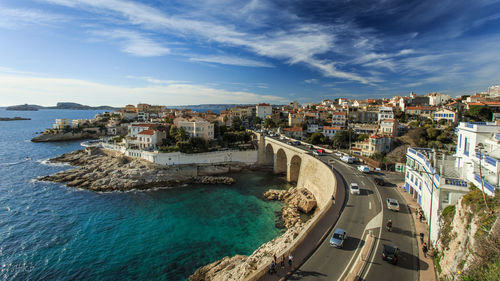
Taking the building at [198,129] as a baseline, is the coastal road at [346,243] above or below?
below

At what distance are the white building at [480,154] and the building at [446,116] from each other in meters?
43.7

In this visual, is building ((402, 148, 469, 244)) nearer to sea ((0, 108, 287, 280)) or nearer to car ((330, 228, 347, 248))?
car ((330, 228, 347, 248))

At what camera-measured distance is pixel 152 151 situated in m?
42.4

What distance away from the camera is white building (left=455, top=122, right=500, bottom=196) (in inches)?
430

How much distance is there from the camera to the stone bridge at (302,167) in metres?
25.1

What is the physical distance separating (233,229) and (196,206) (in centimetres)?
760

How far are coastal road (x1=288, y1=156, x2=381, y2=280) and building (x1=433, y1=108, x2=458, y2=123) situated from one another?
128 ft

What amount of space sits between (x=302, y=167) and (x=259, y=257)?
19.5 metres

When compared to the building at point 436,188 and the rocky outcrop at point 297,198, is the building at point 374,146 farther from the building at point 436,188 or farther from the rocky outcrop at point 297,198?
the building at point 436,188

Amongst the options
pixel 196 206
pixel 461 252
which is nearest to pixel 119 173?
pixel 196 206

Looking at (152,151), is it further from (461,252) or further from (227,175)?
(461,252)

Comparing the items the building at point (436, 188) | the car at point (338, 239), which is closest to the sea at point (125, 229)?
the car at point (338, 239)

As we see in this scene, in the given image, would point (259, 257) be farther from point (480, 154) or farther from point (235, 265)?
point (480, 154)

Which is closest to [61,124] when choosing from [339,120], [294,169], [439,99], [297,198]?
[294,169]
